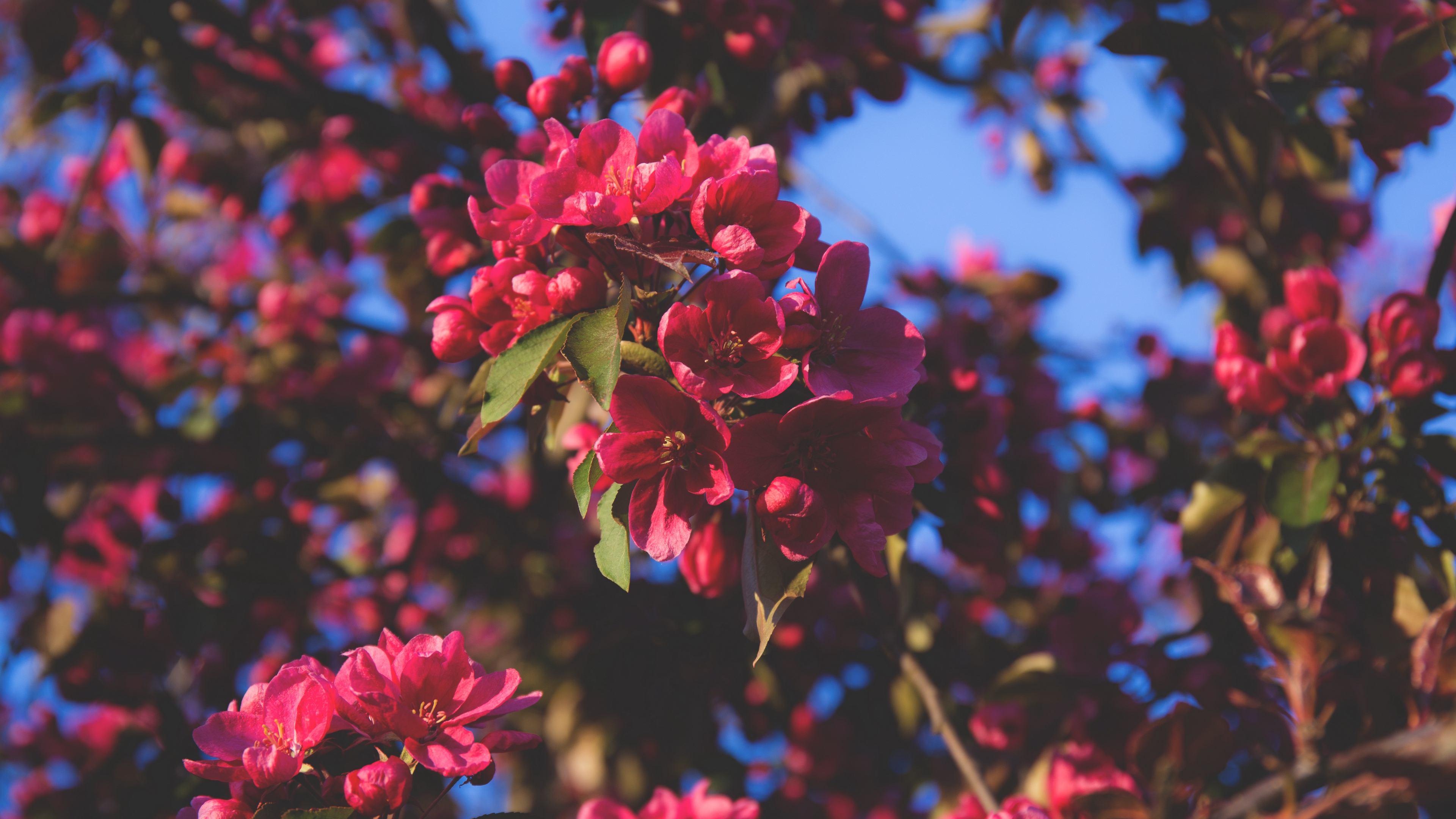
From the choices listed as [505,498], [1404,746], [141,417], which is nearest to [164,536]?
[141,417]

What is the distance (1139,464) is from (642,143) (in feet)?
12.6

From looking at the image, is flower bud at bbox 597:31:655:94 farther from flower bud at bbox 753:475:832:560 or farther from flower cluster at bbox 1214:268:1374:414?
flower cluster at bbox 1214:268:1374:414

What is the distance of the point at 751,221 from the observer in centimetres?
113

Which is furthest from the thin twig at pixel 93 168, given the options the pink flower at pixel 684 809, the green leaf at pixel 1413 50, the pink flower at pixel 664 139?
the green leaf at pixel 1413 50

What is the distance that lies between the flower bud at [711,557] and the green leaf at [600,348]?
0.46 meters

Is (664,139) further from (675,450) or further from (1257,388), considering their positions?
(1257,388)

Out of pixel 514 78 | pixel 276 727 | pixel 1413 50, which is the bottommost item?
pixel 276 727

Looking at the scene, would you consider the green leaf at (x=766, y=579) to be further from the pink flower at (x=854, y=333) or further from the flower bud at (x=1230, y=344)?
the flower bud at (x=1230, y=344)

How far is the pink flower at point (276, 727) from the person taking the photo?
3.48 feet

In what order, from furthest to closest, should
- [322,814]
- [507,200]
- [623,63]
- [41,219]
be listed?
[41,219]
[623,63]
[507,200]
[322,814]

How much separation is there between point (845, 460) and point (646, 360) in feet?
0.89

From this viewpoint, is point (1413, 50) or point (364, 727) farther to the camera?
point (1413, 50)

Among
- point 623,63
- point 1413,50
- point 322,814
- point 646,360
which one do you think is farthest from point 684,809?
point 1413,50

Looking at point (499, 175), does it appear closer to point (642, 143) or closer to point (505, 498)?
point (642, 143)
